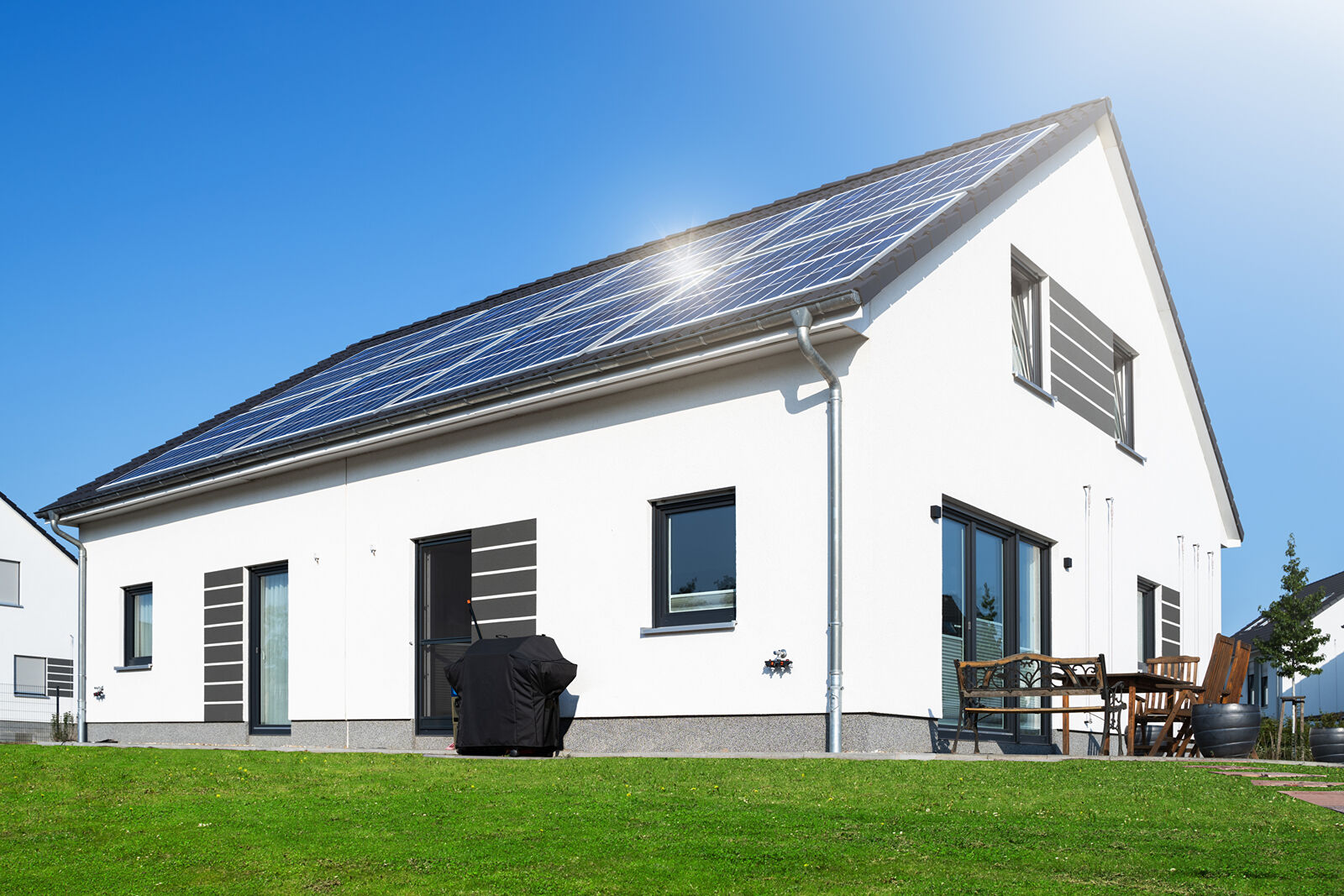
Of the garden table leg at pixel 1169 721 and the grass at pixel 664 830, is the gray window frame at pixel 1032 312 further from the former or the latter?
the grass at pixel 664 830

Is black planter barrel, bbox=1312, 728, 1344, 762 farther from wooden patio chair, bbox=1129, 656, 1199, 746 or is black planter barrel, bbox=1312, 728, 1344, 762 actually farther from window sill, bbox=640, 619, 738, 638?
window sill, bbox=640, 619, 738, 638

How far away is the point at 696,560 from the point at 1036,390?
4683 mm

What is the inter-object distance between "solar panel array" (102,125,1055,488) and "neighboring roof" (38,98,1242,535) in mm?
175

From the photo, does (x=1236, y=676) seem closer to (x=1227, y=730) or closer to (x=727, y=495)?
(x=1227, y=730)

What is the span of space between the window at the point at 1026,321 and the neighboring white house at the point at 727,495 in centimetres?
4

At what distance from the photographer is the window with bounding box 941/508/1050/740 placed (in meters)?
11.5

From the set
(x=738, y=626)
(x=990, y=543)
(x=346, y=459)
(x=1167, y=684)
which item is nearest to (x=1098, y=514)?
(x=990, y=543)

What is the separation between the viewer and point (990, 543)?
12547 mm

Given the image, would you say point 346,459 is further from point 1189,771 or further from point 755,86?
point 1189,771

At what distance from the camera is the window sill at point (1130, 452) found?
16.1 metres

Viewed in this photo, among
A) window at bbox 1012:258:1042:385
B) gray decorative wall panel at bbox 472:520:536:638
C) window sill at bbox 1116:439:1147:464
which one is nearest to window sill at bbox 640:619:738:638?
gray decorative wall panel at bbox 472:520:536:638

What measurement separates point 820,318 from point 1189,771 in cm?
428

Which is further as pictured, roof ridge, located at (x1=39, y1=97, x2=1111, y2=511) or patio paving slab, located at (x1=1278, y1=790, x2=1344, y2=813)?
roof ridge, located at (x1=39, y1=97, x2=1111, y2=511)

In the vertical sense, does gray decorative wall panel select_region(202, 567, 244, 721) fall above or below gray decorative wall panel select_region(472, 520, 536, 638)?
below
